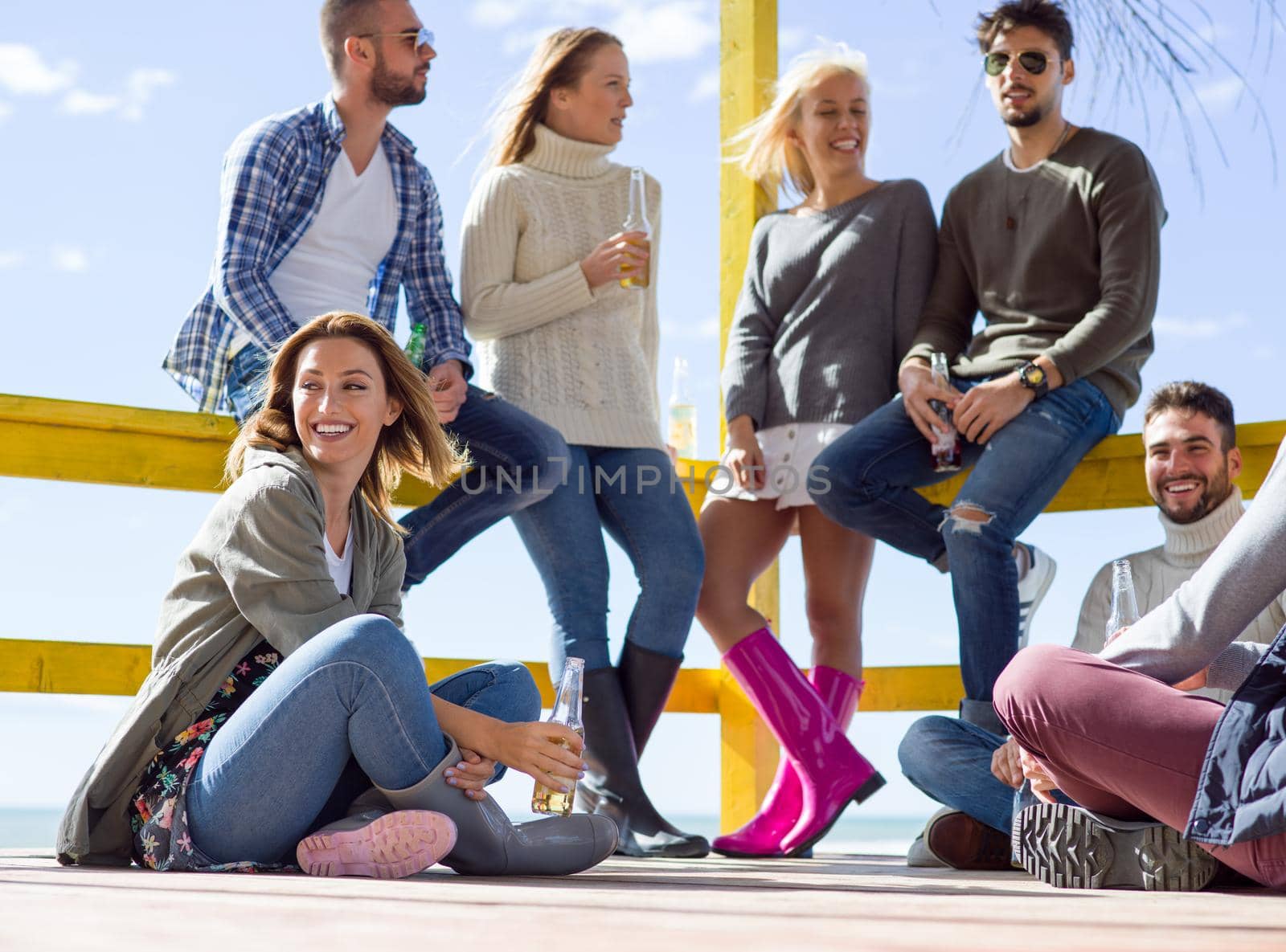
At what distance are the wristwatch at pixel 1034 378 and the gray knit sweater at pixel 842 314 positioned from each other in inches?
15.6

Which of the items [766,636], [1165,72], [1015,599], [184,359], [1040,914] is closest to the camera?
[1040,914]

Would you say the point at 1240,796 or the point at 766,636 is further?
the point at 766,636

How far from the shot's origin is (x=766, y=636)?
293cm

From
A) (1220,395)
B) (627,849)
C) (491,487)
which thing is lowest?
(627,849)

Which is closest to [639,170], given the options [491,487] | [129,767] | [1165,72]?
[491,487]

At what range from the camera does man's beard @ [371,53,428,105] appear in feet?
9.65

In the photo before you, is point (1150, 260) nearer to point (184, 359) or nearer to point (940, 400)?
point (940, 400)

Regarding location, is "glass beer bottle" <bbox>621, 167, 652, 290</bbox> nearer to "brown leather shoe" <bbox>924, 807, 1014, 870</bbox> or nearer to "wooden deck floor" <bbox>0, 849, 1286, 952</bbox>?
"brown leather shoe" <bbox>924, 807, 1014, 870</bbox>

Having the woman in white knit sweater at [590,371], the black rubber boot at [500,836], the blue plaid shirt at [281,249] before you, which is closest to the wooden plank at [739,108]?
the woman in white knit sweater at [590,371]

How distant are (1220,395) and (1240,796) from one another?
148 cm

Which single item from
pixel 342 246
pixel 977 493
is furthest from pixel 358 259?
pixel 977 493

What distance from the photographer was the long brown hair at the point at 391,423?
84.3 inches

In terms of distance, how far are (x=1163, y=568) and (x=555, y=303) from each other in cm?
134

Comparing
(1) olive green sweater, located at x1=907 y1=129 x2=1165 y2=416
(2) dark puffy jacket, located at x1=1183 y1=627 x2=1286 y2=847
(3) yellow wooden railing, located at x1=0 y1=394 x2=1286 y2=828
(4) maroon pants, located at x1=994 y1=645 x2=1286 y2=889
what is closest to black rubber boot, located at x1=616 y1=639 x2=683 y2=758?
(3) yellow wooden railing, located at x1=0 y1=394 x2=1286 y2=828
